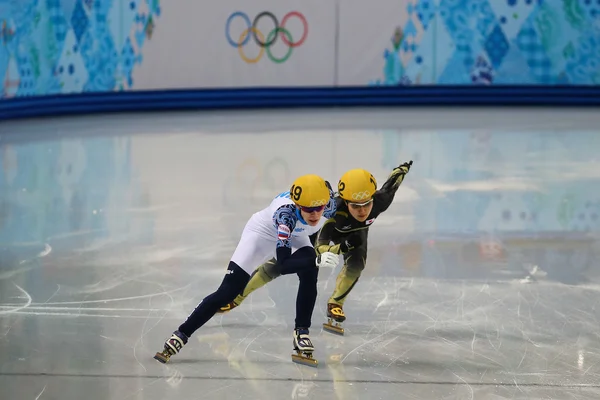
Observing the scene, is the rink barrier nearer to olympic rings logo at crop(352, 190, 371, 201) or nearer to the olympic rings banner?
the olympic rings banner

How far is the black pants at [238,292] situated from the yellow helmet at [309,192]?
41 cm

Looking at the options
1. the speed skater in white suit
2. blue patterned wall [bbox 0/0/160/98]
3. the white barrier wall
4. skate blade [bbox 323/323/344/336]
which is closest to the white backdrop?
the white barrier wall

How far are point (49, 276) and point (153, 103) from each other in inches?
439

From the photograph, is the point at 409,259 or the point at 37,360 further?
the point at 409,259

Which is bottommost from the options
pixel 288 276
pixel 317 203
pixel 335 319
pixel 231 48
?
pixel 335 319

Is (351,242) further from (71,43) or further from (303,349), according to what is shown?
(71,43)

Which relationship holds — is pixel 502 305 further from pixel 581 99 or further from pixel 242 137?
pixel 581 99

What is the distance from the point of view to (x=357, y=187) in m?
4.98

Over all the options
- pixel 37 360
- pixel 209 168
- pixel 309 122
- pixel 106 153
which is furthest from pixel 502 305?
pixel 309 122

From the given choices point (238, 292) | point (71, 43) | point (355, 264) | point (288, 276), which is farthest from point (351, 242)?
point (71, 43)

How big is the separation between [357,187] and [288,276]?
202 cm

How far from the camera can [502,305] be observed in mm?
6145

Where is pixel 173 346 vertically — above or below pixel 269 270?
below

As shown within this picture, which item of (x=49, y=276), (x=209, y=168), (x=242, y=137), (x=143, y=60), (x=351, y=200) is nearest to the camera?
(x=351, y=200)
